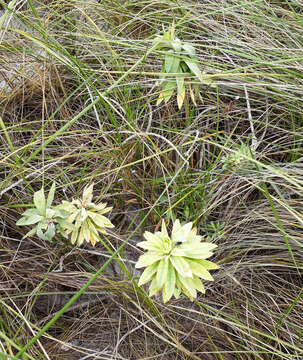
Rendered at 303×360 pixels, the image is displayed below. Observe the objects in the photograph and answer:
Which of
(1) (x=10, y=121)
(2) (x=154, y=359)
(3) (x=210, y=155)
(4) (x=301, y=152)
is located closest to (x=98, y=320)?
(2) (x=154, y=359)

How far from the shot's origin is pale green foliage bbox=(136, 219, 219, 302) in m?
0.91

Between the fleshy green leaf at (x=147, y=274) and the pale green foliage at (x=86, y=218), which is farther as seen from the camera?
the pale green foliage at (x=86, y=218)

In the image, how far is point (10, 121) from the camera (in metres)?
1.63

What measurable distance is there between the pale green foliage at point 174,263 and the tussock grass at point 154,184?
9.7 inches

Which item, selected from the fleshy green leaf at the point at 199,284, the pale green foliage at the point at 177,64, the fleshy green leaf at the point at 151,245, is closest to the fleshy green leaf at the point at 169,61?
the pale green foliage at the point at 177,64

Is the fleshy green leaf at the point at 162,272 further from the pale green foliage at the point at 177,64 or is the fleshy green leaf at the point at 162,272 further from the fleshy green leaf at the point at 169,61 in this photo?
the fleshy green leaf at the point at 169,61

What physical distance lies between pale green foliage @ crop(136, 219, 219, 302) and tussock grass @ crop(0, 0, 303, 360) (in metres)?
0.25

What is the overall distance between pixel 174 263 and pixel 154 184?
57cm

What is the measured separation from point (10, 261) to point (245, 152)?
1.00m

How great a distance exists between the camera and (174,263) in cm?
91

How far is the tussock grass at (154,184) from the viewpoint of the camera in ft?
4.25

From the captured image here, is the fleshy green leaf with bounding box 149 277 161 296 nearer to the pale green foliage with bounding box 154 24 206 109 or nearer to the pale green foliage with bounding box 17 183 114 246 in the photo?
the pale green foliage with bounding box 17 183 114 246

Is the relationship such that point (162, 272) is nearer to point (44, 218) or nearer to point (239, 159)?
point (44, 218)

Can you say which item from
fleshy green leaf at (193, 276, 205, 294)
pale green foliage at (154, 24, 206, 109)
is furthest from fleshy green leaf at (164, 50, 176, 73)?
fleshy green leaf at (193, 276, 205, 294)
